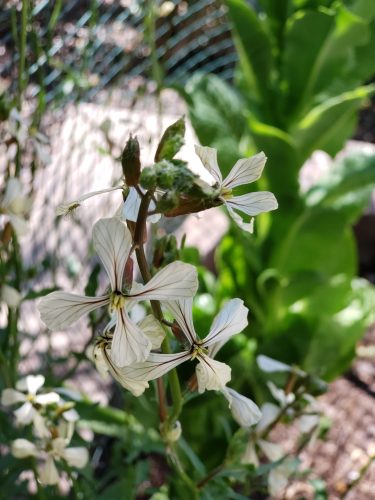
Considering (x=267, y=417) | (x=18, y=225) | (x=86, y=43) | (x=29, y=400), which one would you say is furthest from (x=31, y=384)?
(x=86, y=43)

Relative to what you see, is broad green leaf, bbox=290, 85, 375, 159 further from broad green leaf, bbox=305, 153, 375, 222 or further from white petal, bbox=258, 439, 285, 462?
white petal, bbox=258, 439, 285, 462

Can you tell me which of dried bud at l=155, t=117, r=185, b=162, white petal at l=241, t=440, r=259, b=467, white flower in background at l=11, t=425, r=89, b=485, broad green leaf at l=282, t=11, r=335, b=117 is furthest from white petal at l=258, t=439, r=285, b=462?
broad green leaf at l=282, t=11, r=335, b=117

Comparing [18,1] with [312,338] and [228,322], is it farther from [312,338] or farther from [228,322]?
[312,338]

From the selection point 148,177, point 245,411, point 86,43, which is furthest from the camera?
point 86,43

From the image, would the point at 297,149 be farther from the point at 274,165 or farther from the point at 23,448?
the point at 23,448

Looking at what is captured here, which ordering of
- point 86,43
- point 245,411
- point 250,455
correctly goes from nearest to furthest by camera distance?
point 245,411, point 250,455, point 86,43

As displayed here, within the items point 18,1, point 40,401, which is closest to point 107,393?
point 40,401

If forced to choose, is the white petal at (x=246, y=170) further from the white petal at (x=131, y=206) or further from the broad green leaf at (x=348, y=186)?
the broad green leaf at (x=348, y=186)
